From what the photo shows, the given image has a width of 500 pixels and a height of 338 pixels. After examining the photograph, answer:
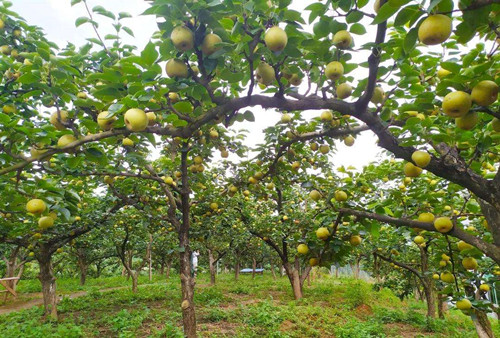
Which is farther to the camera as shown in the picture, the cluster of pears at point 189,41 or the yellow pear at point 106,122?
the yellow pear at point 106,122

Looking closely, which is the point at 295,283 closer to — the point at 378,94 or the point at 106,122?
the point at 378,94

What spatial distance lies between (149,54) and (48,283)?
849 cm

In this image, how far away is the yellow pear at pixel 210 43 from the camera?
1.67m

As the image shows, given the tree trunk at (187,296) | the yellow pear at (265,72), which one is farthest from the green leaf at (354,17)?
the tree trunk at (187,296)

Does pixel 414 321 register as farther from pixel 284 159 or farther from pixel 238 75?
pixel 238 75

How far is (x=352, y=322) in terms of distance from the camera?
7980mm

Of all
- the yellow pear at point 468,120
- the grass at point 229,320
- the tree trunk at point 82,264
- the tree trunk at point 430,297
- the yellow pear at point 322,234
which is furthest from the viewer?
the tree trunk at point 82,264

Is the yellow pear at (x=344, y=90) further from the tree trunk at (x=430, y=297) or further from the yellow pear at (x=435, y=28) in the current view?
the tree trunk at (x=430, y=297)

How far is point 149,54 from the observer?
1810 mm

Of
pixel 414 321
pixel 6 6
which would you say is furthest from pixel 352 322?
pixel 6 6

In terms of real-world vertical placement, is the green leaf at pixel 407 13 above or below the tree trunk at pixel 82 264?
above

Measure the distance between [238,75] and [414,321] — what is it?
9907 mm

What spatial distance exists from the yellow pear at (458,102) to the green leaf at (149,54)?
161 cm

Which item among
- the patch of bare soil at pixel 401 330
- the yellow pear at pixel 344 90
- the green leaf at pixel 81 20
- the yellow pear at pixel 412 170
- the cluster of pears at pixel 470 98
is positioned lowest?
the patch of bare soil at pixel 401 330
